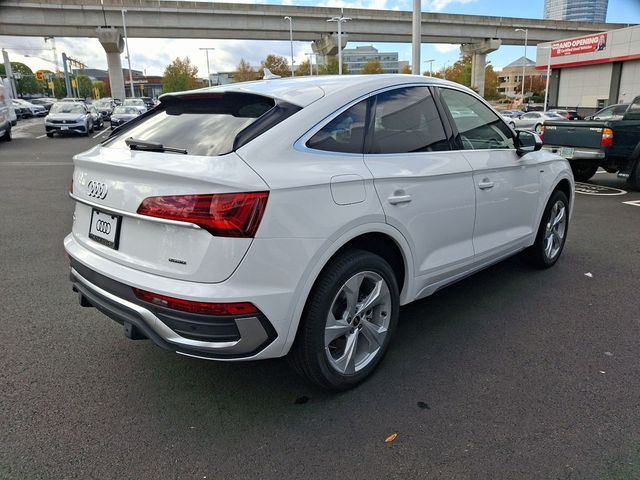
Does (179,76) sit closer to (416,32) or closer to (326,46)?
(326,46)

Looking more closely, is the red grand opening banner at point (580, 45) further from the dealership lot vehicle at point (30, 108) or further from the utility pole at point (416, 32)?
the dealership lot vehicle at point (30, 108)

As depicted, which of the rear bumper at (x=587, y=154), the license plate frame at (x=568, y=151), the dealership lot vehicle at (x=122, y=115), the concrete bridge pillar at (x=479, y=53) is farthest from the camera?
the concrete bridge pillar at (x=479, y=53)

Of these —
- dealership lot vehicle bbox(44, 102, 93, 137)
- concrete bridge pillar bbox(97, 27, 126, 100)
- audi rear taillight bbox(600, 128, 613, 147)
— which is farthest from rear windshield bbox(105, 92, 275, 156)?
concrete bridge pillar bbox(97, 27, 126, 100)

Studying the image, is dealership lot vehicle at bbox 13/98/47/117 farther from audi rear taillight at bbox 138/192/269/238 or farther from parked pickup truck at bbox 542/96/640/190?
audi rear taillight at bbox 138/192/269/238

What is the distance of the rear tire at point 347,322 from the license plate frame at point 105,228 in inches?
42.3

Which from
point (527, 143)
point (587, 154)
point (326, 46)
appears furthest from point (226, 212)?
point (326, 46)

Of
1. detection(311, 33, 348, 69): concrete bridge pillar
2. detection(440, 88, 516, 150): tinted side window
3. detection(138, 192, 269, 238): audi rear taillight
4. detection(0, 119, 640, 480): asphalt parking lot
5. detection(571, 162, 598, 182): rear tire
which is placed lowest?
detection(571, 162, 598, 182): rear tire

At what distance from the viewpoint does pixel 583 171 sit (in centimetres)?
1123

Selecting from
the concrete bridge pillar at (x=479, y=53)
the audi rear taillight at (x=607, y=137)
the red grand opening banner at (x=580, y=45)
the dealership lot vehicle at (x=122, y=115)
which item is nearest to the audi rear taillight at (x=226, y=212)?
the audi rear taillight at (x=607, y=137)

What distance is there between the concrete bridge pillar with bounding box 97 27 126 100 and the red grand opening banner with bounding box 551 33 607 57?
42.7 m

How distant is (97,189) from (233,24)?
48.9m

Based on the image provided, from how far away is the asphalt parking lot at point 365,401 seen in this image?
2451 millimetres

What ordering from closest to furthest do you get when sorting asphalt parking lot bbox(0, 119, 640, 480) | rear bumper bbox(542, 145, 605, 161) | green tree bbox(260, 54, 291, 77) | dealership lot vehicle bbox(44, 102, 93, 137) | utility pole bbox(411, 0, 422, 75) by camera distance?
1. asphalt parking lot bbox(0, 119, 640, 480)
2. rear bumper bbox(542, 145, 605, 161)
3. utility pole bbox(411, 0, 422, 75)
4. dealership lot vehicle bbox(44, 102, 93, 137)
5. green tree bbox(260, 54, 291, 77)

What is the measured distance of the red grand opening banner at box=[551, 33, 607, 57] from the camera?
46500mm
